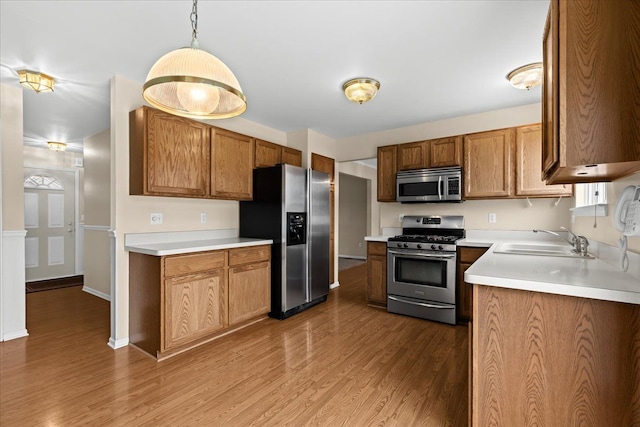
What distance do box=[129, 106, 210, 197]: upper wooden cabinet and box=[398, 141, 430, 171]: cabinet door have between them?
2474 millimetres

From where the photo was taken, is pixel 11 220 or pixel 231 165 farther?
pixel 231 165

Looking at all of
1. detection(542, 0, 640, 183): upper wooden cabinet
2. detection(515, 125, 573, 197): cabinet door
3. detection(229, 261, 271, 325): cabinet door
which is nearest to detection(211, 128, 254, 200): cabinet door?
detection(229, 261, 271, 325): cabinet door

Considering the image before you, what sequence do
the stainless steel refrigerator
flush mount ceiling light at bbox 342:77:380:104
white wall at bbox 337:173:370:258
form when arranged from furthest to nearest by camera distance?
1. white wall at bbox 337:173:370:258
2. the stainless steel refrigerator
3. flush mount ceiling light at bbox 342:77:380:104

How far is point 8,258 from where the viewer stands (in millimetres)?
2908

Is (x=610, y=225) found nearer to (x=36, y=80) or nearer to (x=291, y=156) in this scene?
(x=291, y=156)

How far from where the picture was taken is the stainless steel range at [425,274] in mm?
3240

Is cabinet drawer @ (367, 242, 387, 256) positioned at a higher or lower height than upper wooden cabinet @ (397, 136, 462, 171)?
lower

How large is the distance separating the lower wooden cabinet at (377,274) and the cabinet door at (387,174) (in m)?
0.69

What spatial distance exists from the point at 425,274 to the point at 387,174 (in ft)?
4.77

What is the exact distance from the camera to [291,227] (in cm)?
352

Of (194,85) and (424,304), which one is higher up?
(194,85)

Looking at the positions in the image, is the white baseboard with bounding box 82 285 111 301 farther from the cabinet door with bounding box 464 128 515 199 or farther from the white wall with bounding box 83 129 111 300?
the cabinet door with bounding box 464 128 515 199

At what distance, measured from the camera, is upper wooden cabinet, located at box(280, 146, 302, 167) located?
13.7 feet

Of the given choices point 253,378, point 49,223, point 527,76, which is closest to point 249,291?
point 253,378
